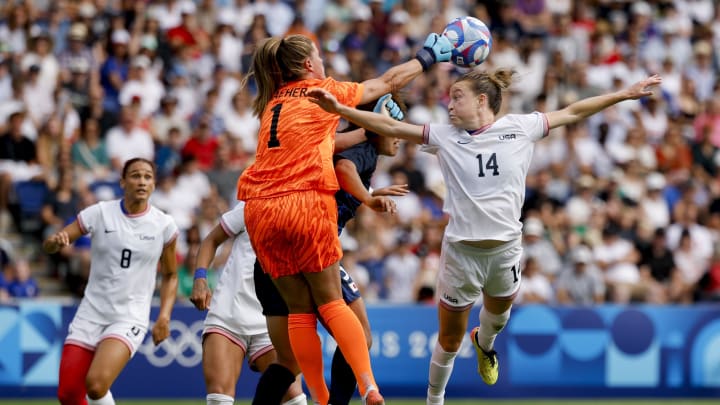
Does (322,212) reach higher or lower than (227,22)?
lower

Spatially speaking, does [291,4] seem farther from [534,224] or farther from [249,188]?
[249,188]

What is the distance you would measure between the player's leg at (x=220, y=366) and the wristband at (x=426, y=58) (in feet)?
8.23

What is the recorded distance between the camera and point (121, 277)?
10.1 m

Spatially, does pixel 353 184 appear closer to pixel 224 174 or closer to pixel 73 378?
pixel 73 378

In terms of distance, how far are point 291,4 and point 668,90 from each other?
6.39 m

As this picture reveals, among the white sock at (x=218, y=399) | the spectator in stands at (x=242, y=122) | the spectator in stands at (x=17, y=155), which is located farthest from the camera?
the spectator in stands at (x=242, y=122)

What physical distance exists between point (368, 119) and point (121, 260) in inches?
115

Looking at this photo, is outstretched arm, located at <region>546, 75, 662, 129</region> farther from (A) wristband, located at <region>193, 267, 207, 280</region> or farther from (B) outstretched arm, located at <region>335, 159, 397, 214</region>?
(A) wristband, located at <region>193, 267, 207, 280</region>

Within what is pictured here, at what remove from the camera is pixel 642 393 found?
16.4m

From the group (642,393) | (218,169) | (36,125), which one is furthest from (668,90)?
(36,125)

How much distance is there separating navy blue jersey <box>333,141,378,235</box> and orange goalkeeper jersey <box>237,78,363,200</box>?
41cm

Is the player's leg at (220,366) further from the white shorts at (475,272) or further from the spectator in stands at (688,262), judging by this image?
the spectator in stands at (688,262)

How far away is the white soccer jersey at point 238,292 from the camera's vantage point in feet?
31.0

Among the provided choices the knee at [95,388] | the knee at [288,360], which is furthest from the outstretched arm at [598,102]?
the knee at [95,388]
